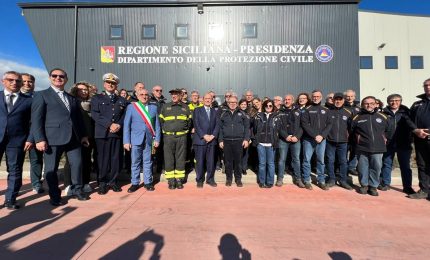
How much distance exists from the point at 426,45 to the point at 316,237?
22218 millimetres

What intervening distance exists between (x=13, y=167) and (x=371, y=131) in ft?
19.7

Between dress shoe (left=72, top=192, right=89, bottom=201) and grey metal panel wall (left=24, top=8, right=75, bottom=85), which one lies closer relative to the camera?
dress shoe (left=72, top=192, right=89, bottom=201)

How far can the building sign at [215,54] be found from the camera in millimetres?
14422

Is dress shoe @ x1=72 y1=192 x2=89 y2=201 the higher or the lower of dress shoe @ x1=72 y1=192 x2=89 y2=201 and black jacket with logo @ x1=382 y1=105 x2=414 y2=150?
the lower

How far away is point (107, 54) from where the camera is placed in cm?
1451

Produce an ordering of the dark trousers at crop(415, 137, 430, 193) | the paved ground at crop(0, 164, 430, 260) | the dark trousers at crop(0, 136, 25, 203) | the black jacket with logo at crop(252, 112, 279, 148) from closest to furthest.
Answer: the paved ground at crop(0, 164, 430, 260), the dark trousers at crop(0, 136, 25, 203), the dark trousers at crop(415, 137, 430, 193), the black jacket with logo at crop(252, 112, 279, 148)

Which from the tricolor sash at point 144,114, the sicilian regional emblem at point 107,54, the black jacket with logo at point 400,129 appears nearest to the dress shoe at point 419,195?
the black jacket with logo at point 400,129

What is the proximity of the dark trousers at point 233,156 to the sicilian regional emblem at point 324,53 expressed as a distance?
10807mm

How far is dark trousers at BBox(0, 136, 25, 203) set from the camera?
422cm

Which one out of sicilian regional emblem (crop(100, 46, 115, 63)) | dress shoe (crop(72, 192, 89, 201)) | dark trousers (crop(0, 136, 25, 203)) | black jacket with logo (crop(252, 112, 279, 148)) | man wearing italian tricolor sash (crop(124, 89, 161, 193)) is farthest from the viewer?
sicilian regional emblem (crop(100, 46, 115, 63))

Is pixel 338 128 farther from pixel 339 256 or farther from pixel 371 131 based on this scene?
pixel 339 256

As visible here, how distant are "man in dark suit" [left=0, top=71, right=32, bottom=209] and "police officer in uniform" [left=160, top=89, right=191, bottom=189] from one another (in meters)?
2.27

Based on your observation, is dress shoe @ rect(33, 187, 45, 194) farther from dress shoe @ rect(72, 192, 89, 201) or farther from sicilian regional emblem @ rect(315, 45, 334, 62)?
sicilian regional emblem @ rect(315, 45, 334, 62)

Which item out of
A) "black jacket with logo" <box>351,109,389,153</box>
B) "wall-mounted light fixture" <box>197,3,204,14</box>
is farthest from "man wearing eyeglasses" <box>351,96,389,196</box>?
"wall-mounted light fixture" <box>197,3,204,14</box>
